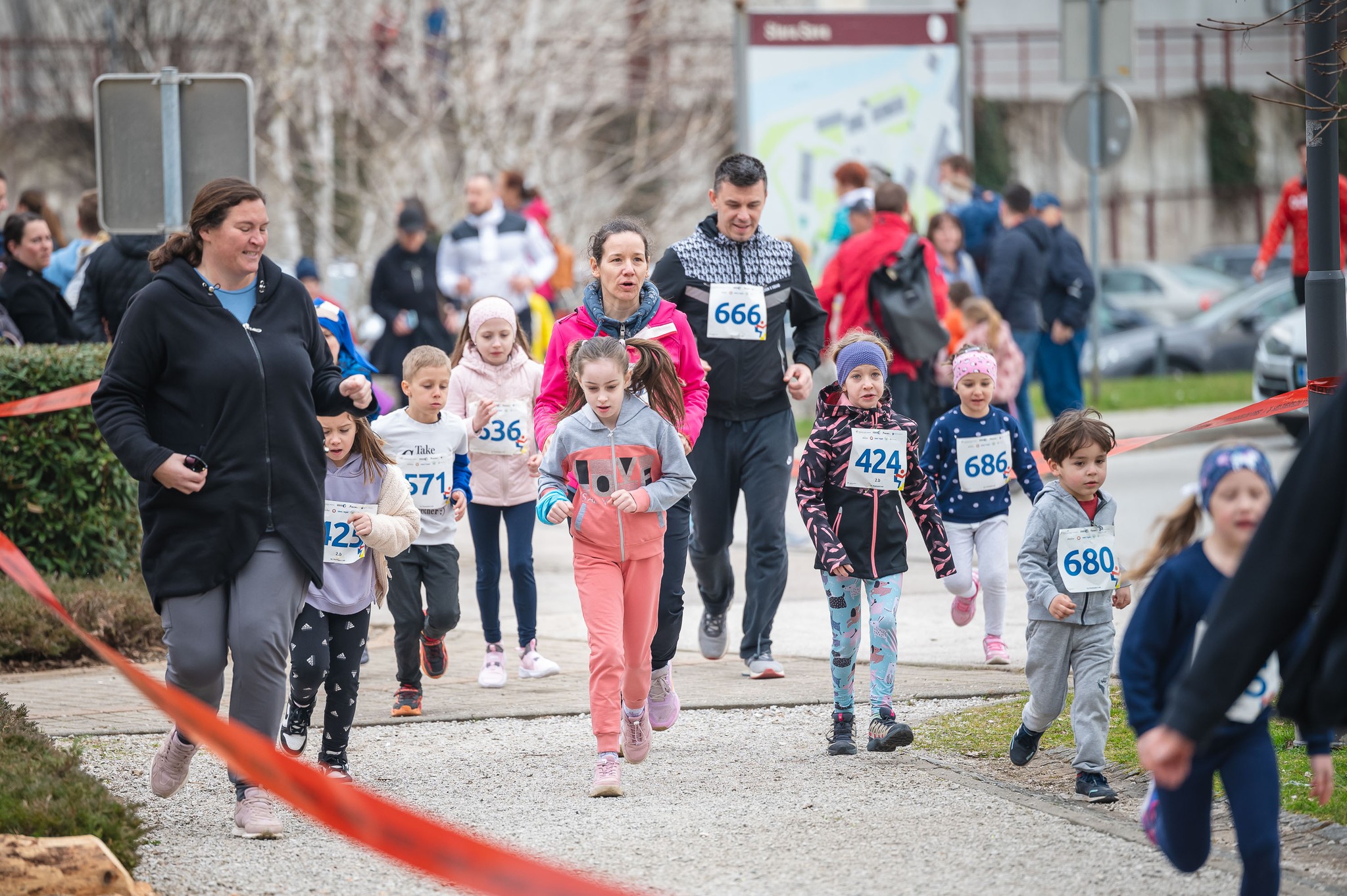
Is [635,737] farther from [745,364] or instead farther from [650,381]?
[745,364]

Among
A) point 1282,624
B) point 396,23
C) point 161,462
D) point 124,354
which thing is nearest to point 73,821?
point 161,462

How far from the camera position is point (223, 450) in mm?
5070

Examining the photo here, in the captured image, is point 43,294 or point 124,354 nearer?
point 124,354

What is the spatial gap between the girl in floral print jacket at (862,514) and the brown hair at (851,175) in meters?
5.70

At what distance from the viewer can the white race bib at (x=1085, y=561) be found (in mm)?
5539

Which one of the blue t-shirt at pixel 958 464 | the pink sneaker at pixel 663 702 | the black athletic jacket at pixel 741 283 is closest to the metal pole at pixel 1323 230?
the blue t-shirt at pixel 958 464

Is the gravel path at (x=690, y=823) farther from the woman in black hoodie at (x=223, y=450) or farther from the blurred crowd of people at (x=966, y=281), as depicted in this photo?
the blurred crowd of people at (x=966, y=281)

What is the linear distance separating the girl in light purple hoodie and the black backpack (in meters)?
5.20

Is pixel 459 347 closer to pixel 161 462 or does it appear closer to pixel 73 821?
pixel 161 462

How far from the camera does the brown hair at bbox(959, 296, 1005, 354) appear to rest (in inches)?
472

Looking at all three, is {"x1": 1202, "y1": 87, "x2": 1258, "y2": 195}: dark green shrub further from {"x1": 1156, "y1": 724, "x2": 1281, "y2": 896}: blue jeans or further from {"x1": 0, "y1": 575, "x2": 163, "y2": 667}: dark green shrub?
{"x1": 1156, "y1": 724, "x2": 1281, "y2": 896}: blue jeans

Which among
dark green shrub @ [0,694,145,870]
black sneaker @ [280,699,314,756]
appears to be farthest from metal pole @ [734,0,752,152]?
dark green shrub @ [0,694,145,870]

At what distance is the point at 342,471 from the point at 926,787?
2317 millimetres

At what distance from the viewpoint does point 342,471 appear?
614cm
